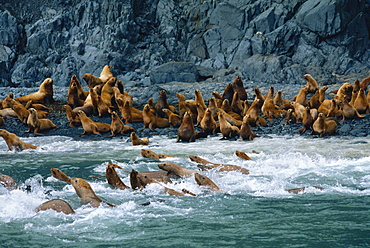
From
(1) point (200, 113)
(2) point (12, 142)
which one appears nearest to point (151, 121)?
(1) point (200, 113)

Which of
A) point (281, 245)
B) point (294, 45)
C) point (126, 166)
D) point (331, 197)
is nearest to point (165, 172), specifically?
point (126, 166)

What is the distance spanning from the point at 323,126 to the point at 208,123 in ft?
10.8

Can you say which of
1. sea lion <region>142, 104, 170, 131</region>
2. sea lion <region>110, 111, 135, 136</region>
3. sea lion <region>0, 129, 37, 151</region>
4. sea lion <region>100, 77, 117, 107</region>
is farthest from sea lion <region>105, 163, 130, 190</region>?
sea lion <region>100, 77, 117, 107</region>

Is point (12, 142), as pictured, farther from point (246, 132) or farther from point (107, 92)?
point (246, 132)

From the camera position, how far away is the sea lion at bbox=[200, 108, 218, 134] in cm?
1342

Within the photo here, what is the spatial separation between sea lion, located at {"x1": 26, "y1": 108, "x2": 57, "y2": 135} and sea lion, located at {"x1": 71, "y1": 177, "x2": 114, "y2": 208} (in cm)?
768

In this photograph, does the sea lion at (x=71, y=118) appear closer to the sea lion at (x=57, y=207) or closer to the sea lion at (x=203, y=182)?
the sea lion at (x=203, y=182)

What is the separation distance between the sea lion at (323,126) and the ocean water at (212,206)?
170cm

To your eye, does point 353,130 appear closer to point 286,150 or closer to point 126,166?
point 286,150

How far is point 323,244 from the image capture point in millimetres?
5074

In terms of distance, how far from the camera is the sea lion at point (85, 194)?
21.9 feet

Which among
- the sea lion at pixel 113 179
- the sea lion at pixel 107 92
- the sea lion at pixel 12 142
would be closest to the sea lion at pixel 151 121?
the sea lion at pixel 107 92

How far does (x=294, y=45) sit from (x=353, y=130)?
71.6ft

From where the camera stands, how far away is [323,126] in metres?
12.5
